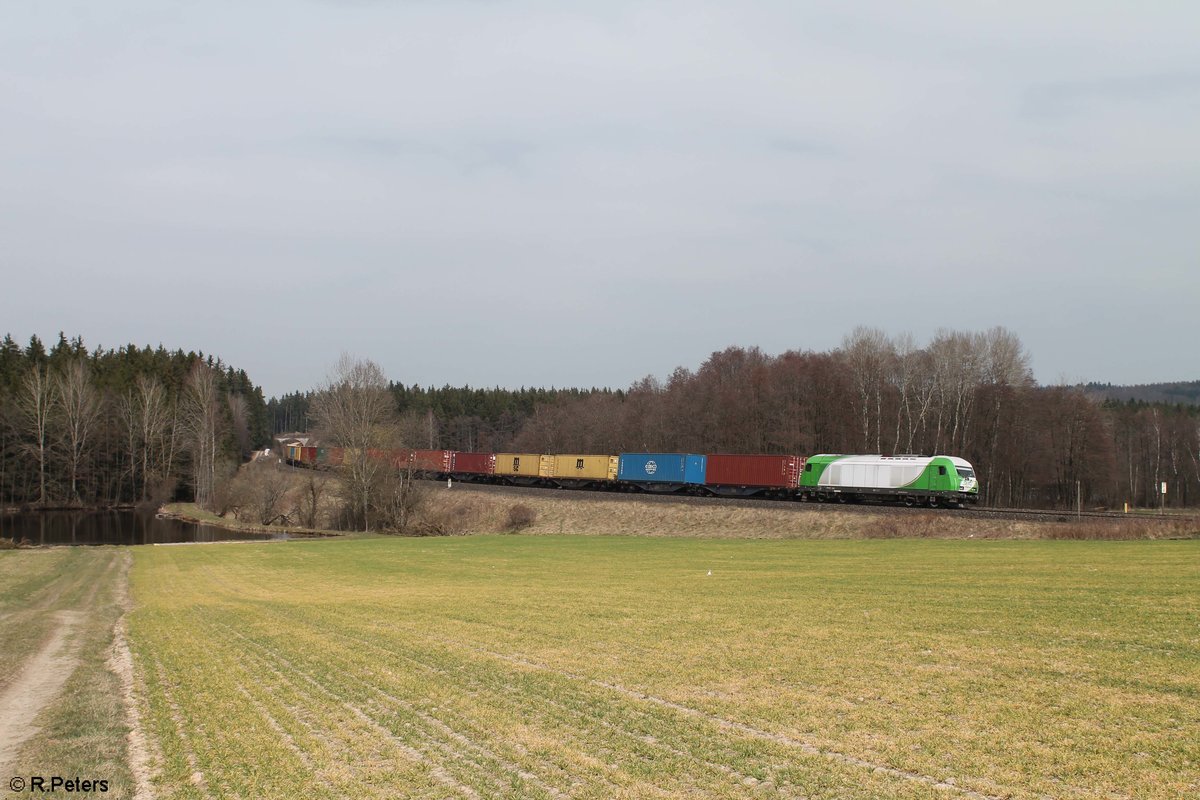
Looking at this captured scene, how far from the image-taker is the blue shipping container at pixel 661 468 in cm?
6291

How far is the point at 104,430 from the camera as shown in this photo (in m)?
94.8

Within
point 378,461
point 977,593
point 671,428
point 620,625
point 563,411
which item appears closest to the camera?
point 620,625

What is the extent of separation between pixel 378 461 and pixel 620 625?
155ft

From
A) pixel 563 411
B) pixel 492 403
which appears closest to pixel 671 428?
pixel 563 411

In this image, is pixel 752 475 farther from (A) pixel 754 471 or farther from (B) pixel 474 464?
(B) pixel 474 464

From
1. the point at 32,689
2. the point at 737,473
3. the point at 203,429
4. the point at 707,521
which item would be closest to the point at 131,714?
the point at 32,689

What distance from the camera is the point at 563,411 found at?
5157 inches

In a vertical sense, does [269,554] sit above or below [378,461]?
below

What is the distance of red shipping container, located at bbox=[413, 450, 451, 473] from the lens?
248ft

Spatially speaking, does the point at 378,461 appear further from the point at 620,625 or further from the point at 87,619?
the point at 620,625

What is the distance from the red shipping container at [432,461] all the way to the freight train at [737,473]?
0.11 m

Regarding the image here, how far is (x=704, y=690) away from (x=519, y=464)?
235ft

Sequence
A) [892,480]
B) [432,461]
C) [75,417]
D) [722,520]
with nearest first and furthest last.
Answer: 1. [722,520]
2. [892,480]
3. [432,461]
4. [75,417]

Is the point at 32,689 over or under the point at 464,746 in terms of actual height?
under
